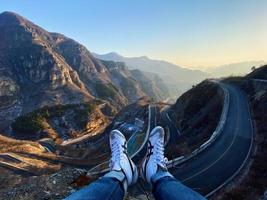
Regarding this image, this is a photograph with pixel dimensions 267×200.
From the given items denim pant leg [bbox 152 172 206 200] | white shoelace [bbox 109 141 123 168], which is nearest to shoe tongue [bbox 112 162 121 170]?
white shoelace [bbox 109 141 123 168]

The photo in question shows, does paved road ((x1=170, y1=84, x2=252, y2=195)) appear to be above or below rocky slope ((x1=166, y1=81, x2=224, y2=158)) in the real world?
above

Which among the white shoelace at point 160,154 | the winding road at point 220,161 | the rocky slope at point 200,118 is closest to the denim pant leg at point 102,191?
the white shoelace at point 160,154

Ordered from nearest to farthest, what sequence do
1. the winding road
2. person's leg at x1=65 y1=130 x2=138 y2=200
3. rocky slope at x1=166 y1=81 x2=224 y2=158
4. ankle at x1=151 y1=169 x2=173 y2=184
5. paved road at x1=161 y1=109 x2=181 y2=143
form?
person's leg at x1=65 y1=130 x2=138 y2=200
ankle at x1=151 y1=169 x2=173 y2=184
the winding road
rocky slope at x1=166 y1=81 x2=224 y2=158
paved road at x1=161 y1=109 x2=181 y2=143

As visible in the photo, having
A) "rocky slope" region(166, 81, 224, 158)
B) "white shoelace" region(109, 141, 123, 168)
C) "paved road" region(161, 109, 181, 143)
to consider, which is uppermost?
"white shoelace" region(109, 141, 123, 168)

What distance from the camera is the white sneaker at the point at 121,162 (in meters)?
10.9

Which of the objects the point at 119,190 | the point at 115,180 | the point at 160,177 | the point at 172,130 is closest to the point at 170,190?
the point at 119,190

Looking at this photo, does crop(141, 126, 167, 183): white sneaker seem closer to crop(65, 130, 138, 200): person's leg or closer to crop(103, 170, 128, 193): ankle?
crop(65, 130, 138, 200): person's leg

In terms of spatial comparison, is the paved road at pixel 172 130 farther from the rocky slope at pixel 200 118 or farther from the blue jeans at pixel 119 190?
the blue jeans at pixel 119 190

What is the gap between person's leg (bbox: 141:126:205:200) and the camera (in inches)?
297

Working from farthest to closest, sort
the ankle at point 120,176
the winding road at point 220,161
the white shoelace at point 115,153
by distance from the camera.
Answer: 1. the winding road at point 220,161
2. the white shoelace at point 115,153
3. the ankle at point 120,176

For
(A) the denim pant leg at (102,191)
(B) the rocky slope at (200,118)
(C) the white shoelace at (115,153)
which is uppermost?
(A) the denim pant leg at (102,191)

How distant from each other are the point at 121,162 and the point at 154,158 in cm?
145

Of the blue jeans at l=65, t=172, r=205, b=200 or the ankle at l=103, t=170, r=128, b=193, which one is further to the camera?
the ankle at l=103, t=170, r=128, b=193

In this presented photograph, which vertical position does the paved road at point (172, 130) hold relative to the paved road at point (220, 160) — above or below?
below
